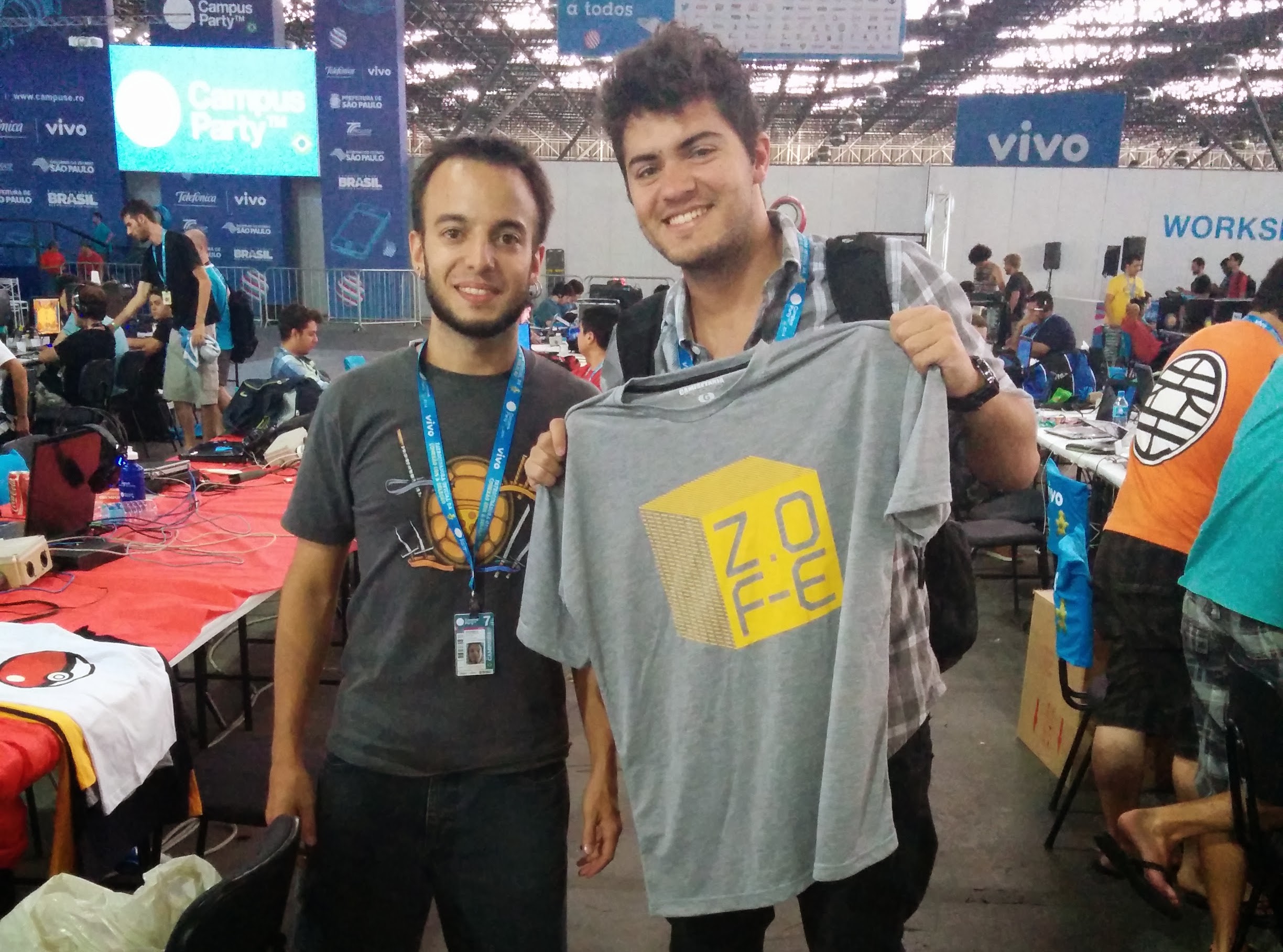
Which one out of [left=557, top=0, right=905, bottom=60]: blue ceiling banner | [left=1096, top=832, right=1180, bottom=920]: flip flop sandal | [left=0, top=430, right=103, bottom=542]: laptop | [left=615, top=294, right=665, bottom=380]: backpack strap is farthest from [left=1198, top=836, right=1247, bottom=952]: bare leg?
[left=557, top=0, right=905, bottom=60]: blue ceiling banner

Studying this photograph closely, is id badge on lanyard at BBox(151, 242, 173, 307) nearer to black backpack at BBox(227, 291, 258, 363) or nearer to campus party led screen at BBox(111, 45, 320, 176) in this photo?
black backpack at BBox(227, 291, 258, 363)

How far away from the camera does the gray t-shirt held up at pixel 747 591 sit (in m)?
1.21

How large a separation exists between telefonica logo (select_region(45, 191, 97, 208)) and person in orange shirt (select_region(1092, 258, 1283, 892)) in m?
14.0

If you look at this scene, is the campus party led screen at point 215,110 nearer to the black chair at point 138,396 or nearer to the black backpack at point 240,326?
the black backpack at point 240,326

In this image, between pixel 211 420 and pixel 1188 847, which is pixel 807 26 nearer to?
pixel 211 420

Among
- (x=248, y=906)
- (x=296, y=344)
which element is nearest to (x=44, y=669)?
(x=248, y=906)

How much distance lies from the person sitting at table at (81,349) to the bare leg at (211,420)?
0.76 meters

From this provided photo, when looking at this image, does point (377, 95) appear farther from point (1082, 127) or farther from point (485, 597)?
point (485, 597)

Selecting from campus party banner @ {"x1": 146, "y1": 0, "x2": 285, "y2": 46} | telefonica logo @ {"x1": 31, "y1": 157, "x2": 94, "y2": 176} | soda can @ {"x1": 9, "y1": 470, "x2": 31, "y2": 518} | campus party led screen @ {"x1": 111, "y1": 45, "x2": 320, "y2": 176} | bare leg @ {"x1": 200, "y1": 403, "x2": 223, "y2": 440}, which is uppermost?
campus party banner @ {"x1": 146, "y1": 0, "x2": 285, "y2": 46}

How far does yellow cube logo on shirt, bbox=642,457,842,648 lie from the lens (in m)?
1.27

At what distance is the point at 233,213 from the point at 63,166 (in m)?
2.43

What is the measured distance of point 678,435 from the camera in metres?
1.33

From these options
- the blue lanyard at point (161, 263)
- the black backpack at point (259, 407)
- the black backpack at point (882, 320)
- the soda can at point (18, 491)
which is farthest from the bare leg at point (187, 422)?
the black backpack at point (882, 320)

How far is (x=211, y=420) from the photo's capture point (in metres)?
7.03
